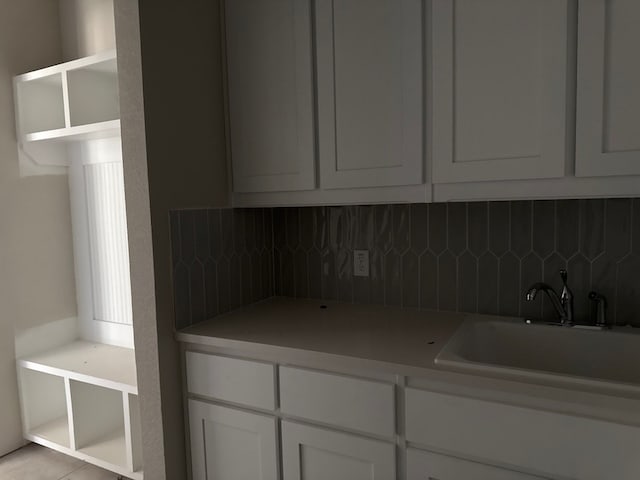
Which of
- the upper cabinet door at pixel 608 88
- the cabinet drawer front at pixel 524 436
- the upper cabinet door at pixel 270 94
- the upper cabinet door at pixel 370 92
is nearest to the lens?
the cabinet drawer front at pixel 524 436

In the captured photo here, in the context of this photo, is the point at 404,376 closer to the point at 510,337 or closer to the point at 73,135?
the point at 510,337

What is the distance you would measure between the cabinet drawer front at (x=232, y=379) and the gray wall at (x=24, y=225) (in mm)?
1296

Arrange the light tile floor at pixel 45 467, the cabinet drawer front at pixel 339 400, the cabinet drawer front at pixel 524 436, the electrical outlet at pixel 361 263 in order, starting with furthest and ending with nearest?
1. the light tile floor at pixel 45 467
2. the electrical outlet at pixel 361 263
3. the cabinet drawer front at pixel 339 400
4. the cabinet drawer front at pixel 524 436

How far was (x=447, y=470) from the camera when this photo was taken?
1.31 metres

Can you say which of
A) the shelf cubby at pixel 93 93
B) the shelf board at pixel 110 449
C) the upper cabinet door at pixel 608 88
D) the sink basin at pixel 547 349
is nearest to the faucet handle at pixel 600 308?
the sink basin at pixel 547 349

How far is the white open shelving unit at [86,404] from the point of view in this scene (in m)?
2.09

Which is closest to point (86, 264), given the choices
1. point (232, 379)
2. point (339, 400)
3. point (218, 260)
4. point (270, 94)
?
point (218, 260)

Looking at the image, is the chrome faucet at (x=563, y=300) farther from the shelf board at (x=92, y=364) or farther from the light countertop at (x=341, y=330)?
the shelf board at (x=92, y=364)

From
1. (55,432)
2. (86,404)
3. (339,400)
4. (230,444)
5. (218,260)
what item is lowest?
(55,432)

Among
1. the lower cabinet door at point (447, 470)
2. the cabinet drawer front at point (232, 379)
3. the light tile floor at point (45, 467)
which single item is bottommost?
the light tile floor at point (45, 467)

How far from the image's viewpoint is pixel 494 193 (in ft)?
4.74

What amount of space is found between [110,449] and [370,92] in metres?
2.00

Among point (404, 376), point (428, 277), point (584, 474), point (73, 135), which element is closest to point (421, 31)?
point (428, 277)

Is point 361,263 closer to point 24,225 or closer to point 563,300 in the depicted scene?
point 563,300
